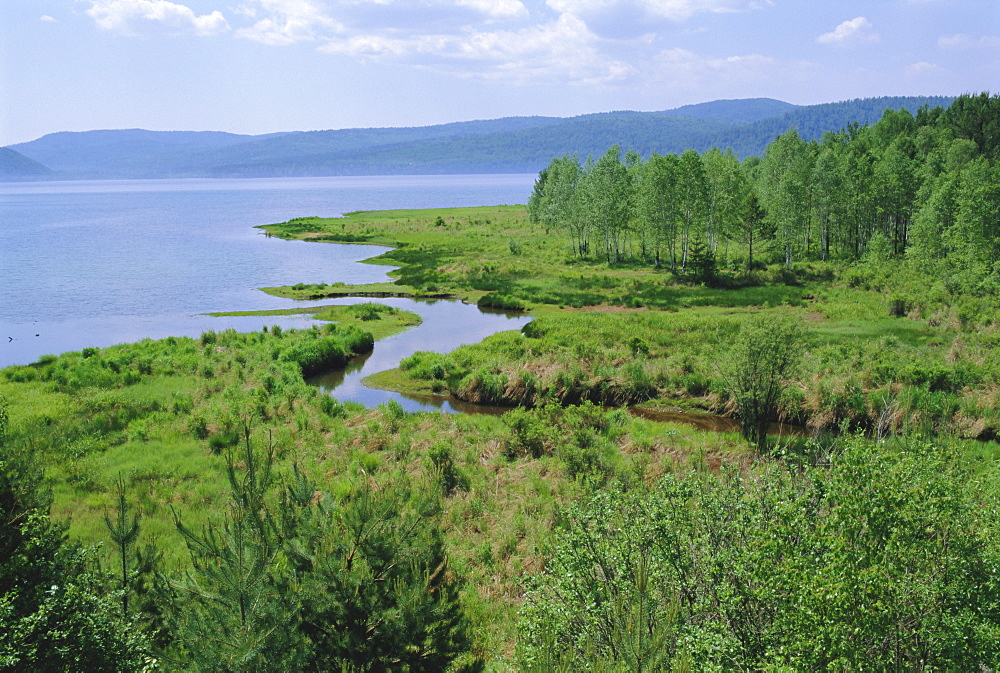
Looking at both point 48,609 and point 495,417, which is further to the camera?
point 495,417

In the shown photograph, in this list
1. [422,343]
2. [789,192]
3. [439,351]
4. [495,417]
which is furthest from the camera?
[789,192]

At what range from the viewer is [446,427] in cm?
2638

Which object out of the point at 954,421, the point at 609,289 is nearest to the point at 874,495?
the point at 954,421

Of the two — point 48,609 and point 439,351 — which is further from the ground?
point 48,609

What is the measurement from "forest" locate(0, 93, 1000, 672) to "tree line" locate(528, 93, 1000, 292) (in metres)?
1.06

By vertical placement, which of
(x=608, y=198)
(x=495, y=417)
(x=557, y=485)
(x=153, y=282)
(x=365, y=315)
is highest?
(x=608, y=198)

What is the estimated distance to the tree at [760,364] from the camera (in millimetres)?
25344

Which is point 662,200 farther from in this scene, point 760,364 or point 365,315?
point 760,364

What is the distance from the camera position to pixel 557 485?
20781 mm

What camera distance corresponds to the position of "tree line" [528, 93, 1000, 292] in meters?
57.6

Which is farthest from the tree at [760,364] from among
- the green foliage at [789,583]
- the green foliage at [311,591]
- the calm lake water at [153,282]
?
the green foliage at [311,591]

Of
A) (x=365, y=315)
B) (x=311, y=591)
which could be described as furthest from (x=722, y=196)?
(x=311, y=591)

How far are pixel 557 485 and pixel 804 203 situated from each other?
5913 centimetres

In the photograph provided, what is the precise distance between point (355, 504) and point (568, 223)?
7698 cm
